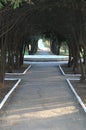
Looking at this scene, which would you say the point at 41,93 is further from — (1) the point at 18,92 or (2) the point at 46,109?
(2) the point at 46,109

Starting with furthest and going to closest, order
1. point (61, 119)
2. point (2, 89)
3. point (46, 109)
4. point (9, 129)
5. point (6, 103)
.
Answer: point (2, 89) < point (6, 103) < point (46, 109) < point (61, 119) < point (9, 129)

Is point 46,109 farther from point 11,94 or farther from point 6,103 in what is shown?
point 11,94

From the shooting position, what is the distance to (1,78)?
23.0 metres

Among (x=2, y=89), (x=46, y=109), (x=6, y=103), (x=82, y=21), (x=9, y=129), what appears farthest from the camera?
(x=82, y=21)

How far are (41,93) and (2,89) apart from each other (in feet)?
7.53

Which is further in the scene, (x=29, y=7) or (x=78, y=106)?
(x=29, y=7)

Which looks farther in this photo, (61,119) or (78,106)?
(78,106)

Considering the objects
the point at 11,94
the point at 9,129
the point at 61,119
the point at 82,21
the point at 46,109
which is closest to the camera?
the point at 9,129

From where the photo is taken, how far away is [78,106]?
1477 cm

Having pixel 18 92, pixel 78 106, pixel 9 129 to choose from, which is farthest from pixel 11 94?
pixel 9 129

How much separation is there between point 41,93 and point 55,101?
2721mm

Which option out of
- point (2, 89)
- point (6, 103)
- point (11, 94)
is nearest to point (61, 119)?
point (6, 103)

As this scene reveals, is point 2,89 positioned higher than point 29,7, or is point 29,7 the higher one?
point 29,7

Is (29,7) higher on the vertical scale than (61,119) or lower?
higher
